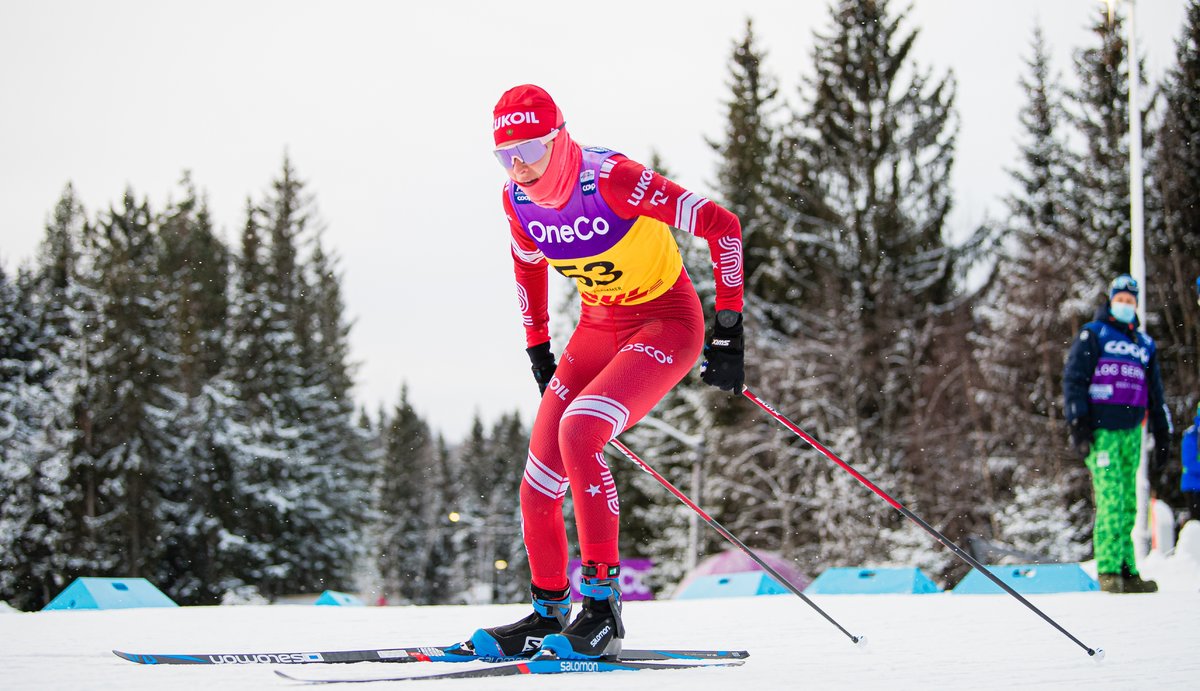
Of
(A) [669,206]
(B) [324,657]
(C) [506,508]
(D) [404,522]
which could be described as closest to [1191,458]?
(A) [669,206]

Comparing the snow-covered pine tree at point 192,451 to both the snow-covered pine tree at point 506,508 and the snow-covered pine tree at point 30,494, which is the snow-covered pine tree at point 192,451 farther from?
the snow-covered pine tree at point 506,508

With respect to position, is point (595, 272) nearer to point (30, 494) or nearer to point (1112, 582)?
point (1112, 582)

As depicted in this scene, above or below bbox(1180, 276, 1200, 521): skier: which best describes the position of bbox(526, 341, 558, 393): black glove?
above

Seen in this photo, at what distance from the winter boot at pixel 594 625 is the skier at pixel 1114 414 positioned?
4803 mm

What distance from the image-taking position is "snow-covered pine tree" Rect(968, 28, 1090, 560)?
843 inches

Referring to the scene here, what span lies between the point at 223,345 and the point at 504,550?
167 ft

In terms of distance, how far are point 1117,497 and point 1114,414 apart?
0.57 meters

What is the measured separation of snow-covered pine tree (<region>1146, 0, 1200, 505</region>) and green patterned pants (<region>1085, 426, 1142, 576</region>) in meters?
16.8

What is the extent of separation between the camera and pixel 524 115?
370 cm

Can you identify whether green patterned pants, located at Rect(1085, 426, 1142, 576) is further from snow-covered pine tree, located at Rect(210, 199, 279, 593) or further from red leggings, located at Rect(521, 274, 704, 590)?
snow-covered pine tree, located at Rect(210, 199, 279, 593)

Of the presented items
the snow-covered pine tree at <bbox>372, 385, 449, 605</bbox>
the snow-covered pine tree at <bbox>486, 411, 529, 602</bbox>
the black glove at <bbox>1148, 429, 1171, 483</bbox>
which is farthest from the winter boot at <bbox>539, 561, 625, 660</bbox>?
the snow-covered pine tree at <bbox>486, 411, 529, 602</bbox>

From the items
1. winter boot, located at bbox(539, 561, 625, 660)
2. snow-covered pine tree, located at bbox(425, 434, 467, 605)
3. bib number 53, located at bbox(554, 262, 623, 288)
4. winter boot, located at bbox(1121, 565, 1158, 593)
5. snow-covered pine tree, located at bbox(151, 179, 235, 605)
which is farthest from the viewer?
snow-covered pine tree, located at bbox(425, 434, 467, 605)

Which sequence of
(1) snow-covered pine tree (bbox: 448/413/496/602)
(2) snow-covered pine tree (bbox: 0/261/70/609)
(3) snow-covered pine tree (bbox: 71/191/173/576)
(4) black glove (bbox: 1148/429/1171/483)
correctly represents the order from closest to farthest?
(4) black glove (bbox: 1148/429/1171/483)
(2) snow-covered pine tree (bbox: 0/261/70/609)
(3) snow-covered pine tree (bbox: 71/191/173/576)
(1) snow-covered pine tree (bbox: 448/413/496/602)

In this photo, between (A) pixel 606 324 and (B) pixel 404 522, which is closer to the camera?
(A) pixel 606 324
